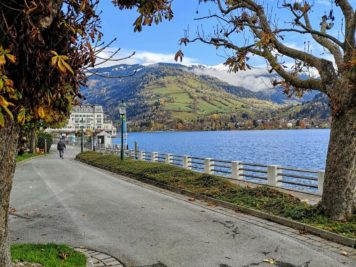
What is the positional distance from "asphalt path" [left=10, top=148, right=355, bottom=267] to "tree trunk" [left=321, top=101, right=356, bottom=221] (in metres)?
1.67

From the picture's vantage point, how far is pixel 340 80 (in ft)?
33.3

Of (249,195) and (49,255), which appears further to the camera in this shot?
(249,195)

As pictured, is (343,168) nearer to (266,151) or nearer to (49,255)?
(49,255)

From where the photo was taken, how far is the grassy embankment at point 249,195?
380 inches

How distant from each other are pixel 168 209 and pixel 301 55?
18.6ft

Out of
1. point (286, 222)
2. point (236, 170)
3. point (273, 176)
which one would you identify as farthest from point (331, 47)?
point (236, 170)

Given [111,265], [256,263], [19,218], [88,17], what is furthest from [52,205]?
[88,17]

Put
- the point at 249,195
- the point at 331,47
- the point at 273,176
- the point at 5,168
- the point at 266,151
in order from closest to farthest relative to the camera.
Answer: the point at 5,168
the point at 331,47
the point at 249,195
the point at 273,176
the point at 266,151

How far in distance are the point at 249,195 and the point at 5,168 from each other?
9.45m

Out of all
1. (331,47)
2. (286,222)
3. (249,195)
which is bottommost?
(286,222)

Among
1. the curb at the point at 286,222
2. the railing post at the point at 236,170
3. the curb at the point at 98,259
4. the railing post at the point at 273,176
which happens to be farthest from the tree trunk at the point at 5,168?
the railing post at the point at 236,170

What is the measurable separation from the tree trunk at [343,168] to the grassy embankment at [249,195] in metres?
0.28

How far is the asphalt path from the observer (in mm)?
7582

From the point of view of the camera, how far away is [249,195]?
13.5 m
